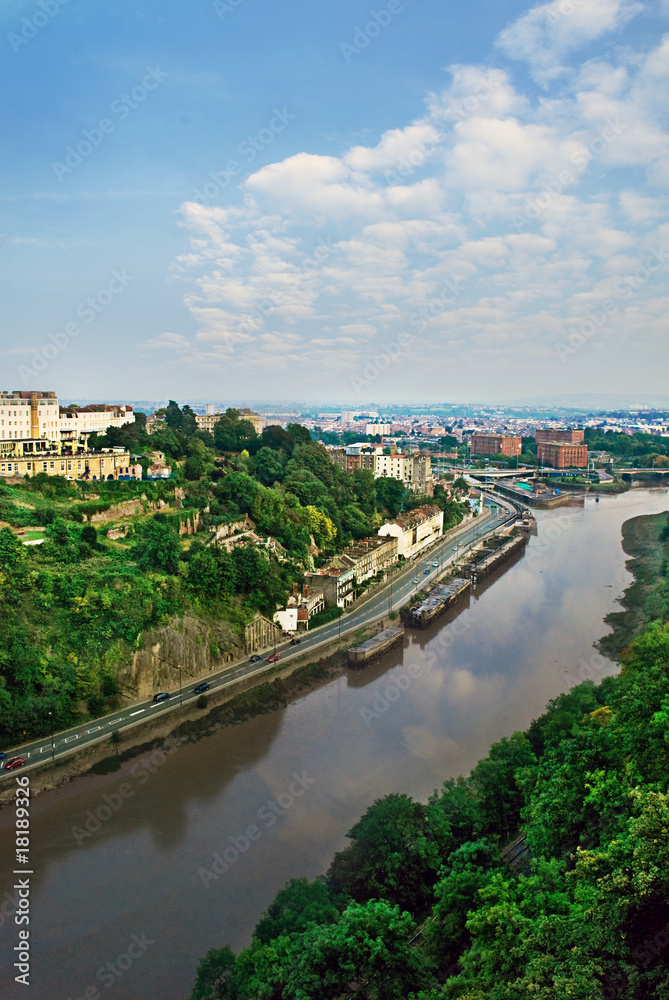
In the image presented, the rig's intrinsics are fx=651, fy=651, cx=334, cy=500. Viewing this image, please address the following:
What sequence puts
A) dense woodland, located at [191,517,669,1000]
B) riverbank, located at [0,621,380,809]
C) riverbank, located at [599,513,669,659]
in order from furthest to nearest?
riverbank, located at [599,513,669,659]
riverbank, located at [0,621,380,809]
dense woodland, located at [191,517,669,1000]

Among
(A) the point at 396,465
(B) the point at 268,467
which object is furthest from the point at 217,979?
(A) the point at 396,465

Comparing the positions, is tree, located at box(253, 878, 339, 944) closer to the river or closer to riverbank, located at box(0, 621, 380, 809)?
the river

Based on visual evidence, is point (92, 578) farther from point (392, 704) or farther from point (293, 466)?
point (293, 466)

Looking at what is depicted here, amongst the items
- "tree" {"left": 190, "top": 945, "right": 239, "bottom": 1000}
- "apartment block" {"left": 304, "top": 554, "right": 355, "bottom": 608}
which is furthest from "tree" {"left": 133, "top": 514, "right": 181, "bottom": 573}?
"tree" {"left": 190, "top": 945, "right": 239, "bottom": 1000}

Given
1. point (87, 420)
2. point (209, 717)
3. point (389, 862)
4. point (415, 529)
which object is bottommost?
point (209, 717)

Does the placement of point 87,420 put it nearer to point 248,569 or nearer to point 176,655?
point 248,569

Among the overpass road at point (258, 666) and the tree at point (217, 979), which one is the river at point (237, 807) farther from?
the tree at point (217, 979)
